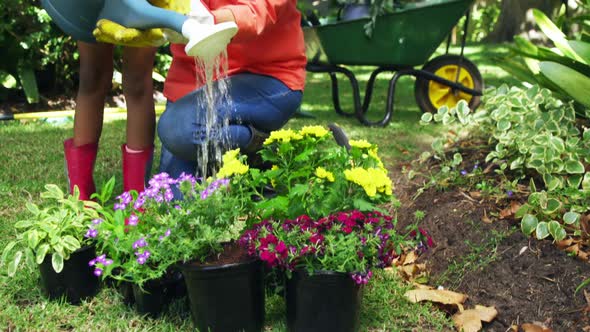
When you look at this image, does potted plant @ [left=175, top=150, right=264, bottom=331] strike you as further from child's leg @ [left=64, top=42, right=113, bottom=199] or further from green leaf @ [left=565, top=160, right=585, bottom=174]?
green leaf @ [left=565, top=160, right=585, bottom=174]

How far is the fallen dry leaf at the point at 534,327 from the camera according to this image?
169cm

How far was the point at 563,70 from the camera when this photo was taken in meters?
2.23

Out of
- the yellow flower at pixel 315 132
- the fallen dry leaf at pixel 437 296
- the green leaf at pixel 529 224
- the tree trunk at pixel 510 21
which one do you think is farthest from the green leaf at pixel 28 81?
the tree trunk at pixel 510 21

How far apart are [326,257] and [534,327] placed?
651 mm

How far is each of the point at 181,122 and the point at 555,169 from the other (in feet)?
4.38

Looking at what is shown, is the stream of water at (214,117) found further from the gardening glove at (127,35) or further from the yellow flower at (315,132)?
the yellow flower at (315,132)

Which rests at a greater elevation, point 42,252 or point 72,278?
point 42,252

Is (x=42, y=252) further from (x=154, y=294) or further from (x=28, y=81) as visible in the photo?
(x=28, y=81)

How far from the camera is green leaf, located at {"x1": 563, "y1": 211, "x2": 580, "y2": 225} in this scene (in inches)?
75.6

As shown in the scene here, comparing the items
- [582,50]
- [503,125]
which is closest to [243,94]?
[503,125]

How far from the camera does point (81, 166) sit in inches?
94.7

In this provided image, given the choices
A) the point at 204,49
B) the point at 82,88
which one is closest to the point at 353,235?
the point at 204,49

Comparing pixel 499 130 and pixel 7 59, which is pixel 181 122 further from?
pixel 7 59

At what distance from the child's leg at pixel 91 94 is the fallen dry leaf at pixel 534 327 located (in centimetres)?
169
